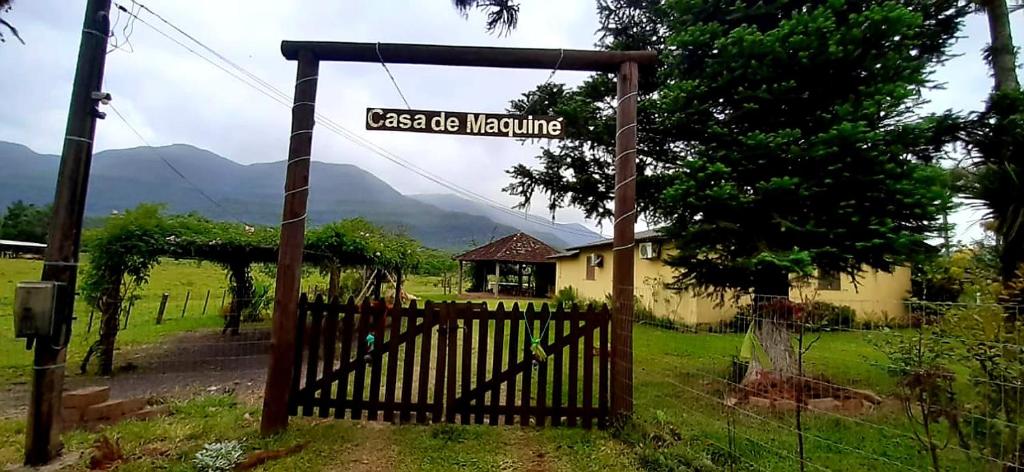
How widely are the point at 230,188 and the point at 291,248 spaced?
172 m

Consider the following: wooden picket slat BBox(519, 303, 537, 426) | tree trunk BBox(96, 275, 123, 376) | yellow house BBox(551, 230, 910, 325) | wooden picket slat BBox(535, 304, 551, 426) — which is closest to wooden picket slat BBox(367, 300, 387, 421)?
wooden picket slat BBox(519, 303, 537, 426)

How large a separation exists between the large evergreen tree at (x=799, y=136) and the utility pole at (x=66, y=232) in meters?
5.21

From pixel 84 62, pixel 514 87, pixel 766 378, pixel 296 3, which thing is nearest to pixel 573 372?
pixel 766 378

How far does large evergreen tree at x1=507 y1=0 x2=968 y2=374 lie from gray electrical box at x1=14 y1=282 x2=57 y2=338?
5399mm

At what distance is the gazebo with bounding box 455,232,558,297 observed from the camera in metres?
26.3

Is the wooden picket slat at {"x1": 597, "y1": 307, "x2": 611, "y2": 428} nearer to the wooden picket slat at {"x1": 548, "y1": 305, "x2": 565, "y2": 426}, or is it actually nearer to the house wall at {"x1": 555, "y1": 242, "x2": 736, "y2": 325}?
the wooden picket slat at {"x1": 548, "y1": 305, "x2": 565, "y2": 426}

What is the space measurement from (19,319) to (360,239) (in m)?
6.49

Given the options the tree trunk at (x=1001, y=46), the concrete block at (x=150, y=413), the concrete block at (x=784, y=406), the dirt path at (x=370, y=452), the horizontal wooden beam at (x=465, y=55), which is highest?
the tree trunk at (x=1001, y=46)

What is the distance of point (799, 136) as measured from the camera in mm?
5094

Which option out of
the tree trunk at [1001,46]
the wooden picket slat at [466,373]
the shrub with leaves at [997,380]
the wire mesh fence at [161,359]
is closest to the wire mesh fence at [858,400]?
the shrub with leaves at [997,380]

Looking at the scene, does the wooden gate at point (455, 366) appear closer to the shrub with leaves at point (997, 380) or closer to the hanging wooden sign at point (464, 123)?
the hanging wooden sign at point (464, 123)

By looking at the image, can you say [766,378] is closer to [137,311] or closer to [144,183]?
[137,311]

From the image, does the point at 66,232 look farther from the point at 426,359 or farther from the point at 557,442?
the point at 557,442

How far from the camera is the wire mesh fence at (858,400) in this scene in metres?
2.64
